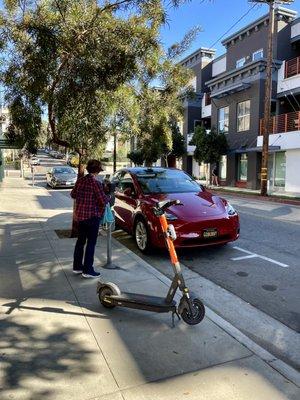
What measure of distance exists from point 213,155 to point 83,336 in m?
22.9

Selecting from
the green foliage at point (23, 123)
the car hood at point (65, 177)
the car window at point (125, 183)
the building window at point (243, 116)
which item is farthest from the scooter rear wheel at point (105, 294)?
the building window at point (243, 116)

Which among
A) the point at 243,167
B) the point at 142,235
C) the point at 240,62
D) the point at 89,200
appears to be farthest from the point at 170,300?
the point at 240,62

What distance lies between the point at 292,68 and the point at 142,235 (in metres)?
19.1

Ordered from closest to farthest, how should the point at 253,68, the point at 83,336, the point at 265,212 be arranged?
1. the point at 83,336
2. the point at 265,212
3. the point at 253,68

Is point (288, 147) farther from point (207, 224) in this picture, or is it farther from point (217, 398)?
point (217, 398)

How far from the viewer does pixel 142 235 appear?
7.29 metres

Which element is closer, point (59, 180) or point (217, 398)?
point (217, 398)

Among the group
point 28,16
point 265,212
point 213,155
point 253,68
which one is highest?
point 253,68

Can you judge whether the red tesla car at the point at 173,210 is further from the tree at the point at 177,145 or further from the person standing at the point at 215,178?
the tree at the point at 177,145

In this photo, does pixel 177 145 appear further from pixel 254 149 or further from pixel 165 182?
pixel 165 182

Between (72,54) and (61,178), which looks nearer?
(72,54)

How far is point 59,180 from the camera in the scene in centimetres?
2492

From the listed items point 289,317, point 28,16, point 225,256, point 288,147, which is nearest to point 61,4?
point 28,16

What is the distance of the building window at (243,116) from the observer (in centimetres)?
2539
